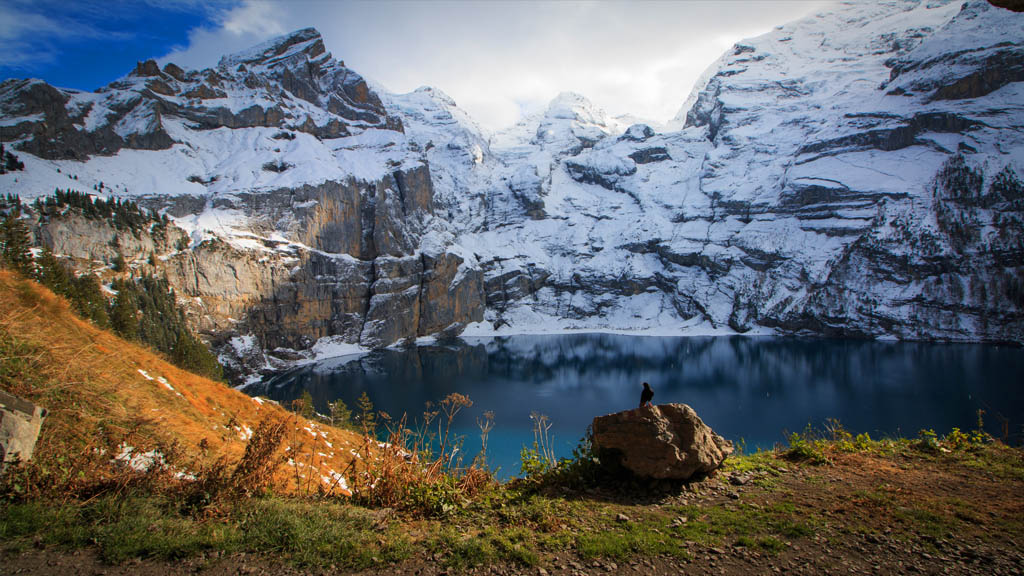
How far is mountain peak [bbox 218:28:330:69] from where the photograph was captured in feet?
458

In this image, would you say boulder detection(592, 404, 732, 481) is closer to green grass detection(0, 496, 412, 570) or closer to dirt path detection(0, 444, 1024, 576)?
dirt path detection(0, 444, 1024, 576)

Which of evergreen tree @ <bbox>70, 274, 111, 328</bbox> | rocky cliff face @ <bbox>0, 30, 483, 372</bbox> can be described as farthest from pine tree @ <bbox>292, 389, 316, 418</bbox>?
rocky cliff face @ <bbox>0, 30, 483, 372</bbox>

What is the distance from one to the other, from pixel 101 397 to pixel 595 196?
600 ft

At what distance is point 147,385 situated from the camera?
9.88 m

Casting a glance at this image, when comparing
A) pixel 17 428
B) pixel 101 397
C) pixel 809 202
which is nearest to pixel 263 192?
pixel 101 397

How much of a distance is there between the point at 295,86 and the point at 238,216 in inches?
2705

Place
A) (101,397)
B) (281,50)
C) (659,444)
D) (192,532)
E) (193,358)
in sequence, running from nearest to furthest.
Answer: (192,532) < (101,397) < (659,444) < (193,358) < (281,50)

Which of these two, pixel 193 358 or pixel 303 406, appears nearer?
pixel 303 406

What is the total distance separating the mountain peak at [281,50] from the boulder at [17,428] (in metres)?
166

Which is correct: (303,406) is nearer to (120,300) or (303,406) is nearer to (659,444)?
(659,444)

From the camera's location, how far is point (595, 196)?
18062cm

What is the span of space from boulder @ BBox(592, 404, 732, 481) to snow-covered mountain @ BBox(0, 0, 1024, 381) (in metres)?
83.6

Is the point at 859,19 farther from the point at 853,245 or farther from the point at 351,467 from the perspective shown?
the point at 351,467

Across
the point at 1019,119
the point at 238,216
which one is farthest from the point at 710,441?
the point at 1019,119
